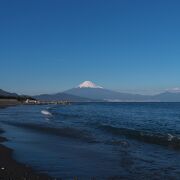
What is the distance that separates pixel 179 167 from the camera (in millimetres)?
16438

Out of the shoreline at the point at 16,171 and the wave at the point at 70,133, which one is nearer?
the shoreline at the point at 16,171

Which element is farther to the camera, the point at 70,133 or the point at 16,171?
the point at 70,133

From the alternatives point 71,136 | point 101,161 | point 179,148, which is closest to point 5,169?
point 101,161

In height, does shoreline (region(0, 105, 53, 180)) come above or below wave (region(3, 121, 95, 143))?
below

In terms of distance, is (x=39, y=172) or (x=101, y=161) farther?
(x=101, y=161)

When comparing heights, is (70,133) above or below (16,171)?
above

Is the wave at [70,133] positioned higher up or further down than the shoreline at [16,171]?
higher up

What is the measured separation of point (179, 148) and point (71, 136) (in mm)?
8770

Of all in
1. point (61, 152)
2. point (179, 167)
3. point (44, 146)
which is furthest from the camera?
point (44, 146)

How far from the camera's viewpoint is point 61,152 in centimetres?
1984

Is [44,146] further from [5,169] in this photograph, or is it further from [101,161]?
[5,169]

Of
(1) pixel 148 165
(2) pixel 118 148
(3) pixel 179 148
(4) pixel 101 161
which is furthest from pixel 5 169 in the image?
(3) pixel 179 148

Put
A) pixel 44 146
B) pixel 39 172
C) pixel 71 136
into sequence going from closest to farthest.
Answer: pixel 39 172 → pixel 44 146 → pixel 71 136

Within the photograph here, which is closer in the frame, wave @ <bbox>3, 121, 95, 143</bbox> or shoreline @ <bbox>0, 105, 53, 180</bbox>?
shoreline @ <bbox>0, 105, 53, 180</bbox>
